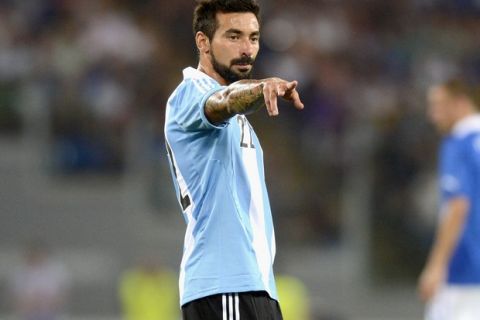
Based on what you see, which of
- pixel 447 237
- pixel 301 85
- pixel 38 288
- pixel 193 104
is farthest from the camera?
pixel 301 85

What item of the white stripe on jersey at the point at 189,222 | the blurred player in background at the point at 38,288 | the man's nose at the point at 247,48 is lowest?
the blurred player in background at the point at 38,288

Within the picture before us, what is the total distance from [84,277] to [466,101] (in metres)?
6.00

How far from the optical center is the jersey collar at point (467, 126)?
A: 762 cm

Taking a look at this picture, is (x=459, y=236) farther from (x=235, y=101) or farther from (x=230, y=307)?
(x=235, y=101)

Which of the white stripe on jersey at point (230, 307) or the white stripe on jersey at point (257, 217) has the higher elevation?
the white stripe on jersey at point (257, 217)

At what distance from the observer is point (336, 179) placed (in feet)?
38.7

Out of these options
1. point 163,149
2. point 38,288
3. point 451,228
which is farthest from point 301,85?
point 451,228

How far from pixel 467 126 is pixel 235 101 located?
3.77 metres

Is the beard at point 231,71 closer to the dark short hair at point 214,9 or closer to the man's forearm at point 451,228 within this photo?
the dark short hair at point 214,9

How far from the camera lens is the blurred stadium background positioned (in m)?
11.8

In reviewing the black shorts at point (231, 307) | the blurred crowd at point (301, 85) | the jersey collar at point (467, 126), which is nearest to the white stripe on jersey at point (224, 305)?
the black shorts at point (231, 307)

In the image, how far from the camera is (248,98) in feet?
13.6

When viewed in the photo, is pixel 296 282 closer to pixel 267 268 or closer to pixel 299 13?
pixel 299 13

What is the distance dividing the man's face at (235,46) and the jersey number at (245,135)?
17cm
